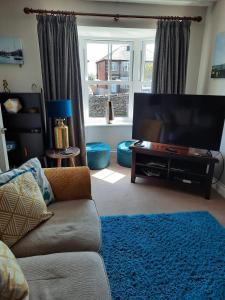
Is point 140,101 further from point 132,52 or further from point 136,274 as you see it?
point 136,274

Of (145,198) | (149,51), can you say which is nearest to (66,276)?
(145,198)

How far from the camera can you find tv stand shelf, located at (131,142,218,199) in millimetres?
2557

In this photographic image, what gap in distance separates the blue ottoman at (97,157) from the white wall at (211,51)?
165 centimetres

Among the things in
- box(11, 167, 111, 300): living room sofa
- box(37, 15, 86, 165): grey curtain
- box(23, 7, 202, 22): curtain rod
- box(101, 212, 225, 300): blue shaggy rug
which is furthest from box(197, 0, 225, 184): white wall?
box(11, 167, 111, 300): living room sofa

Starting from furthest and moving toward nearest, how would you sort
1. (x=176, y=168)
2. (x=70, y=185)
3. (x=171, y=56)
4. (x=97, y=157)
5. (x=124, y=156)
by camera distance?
(x=124, y=156), (x=97, y=157), (x=171, y=56), (x=176, y=168), (x=70, y=185)

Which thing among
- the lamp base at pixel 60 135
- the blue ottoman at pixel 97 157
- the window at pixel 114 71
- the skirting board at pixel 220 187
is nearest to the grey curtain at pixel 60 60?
the lamp base at pixel 60 135

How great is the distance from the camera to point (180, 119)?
2.65 meters

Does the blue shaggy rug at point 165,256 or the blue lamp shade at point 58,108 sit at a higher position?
the blue lamp shade at point 58,108

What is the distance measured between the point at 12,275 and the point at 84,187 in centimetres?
90

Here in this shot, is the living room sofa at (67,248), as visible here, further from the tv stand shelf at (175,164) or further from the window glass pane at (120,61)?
the window glass pane at (120,61)

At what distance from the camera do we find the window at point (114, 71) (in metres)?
3.58

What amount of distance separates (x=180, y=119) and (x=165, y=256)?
1.60 meters

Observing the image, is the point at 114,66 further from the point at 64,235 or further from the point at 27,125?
the point at 64,235

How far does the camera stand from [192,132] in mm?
2615
